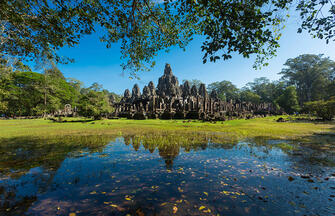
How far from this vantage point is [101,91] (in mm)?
27172

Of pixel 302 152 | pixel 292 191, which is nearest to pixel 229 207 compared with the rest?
pixel 292 191

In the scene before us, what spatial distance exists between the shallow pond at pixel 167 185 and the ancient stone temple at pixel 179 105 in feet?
60.7

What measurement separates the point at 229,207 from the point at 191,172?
1504 millimetres

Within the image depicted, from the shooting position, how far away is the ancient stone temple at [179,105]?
26844mm

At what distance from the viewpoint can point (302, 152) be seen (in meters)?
5.56

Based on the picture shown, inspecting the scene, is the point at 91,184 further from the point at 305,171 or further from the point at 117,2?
the point at 117,2

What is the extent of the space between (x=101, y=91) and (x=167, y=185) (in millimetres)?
28079

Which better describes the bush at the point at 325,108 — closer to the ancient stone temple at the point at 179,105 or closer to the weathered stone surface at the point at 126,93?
the ancient stone temple at the point at 179,105

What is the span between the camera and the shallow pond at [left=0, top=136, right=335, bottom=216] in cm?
234

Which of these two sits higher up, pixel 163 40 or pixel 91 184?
pixel 163 40

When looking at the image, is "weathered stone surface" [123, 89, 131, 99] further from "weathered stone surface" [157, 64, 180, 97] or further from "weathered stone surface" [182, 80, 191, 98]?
"weathered stone surface" [182, 80, 191, 98]

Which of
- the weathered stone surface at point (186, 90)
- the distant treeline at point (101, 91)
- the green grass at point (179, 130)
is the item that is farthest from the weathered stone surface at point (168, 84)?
the green grass at point (179, 130)

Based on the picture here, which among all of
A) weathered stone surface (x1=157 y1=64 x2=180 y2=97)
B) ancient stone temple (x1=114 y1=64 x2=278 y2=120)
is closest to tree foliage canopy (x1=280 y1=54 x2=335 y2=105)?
ancient stone temple (x1=114 y1=64 x2=278 y2=120)

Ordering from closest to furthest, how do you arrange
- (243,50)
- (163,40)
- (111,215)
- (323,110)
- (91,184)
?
(111,215)
(91,184)
(243,50)
(163,40)
(323,110)
